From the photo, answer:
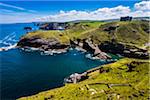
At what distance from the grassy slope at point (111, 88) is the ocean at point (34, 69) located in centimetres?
1269

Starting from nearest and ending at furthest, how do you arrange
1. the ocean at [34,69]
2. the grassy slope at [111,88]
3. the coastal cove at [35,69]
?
1. the grassy slope at [111,88]
2. the ocean at [34,69]
3. the coastal cove at [35,69]

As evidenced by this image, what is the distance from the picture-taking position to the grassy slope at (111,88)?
86062mm

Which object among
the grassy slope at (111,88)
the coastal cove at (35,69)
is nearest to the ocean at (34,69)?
the coastal cove at (35,69)

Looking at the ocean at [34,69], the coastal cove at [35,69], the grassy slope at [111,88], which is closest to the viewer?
the grassy slope at [111,88]

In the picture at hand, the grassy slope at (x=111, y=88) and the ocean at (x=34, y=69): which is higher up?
the grassy slope at (x=111, y=88)

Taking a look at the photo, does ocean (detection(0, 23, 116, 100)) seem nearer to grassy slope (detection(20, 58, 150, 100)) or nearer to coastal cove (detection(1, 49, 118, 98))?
coastal cove (detection(1, 49, 118, 98))

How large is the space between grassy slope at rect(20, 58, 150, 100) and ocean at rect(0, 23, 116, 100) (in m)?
12.7

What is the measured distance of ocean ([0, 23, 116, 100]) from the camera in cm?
10688

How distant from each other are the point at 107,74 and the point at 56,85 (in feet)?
67.7

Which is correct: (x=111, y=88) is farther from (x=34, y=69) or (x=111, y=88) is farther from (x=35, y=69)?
(x=34, y=69)

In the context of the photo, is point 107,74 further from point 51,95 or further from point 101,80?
point 51,95

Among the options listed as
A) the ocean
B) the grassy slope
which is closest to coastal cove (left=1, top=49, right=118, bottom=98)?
the ocean

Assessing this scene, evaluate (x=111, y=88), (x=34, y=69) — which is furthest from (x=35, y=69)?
(x=111, y=88)

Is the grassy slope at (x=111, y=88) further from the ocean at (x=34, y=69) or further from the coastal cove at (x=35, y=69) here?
the coastal cove at (x=35, y=69)
